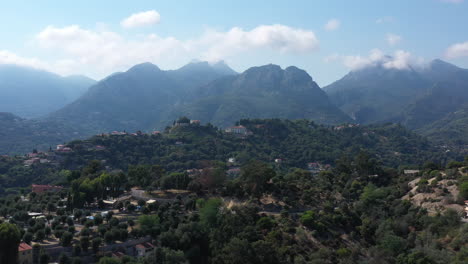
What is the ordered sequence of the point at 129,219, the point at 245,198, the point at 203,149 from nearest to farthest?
the point at 129,219 → the point at 245,198 → the point at 203,149

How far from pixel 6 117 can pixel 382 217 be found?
153083 millimetres

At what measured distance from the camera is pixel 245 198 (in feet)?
146

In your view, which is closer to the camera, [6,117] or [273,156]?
[273,156]

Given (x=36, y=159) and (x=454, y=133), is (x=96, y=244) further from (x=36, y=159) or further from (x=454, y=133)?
(x=454, y=133)

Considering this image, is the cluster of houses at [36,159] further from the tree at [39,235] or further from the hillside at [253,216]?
the tree at [39,235]

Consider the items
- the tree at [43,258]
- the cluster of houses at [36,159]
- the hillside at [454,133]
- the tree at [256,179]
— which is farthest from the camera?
the hillside at [454,133]

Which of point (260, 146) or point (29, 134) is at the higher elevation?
point (260, 146)

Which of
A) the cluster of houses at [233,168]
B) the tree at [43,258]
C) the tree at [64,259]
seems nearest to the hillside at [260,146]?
the cluster of houses at [233,168]

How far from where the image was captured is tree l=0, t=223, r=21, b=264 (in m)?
27.2

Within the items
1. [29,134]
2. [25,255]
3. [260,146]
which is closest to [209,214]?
[25,255]

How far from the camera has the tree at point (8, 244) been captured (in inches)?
1070

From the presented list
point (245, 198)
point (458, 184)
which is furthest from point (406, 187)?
point (245, 198)

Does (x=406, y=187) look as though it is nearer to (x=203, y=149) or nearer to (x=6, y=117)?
(x=203, y=149)

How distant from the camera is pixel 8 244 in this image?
2739cm
